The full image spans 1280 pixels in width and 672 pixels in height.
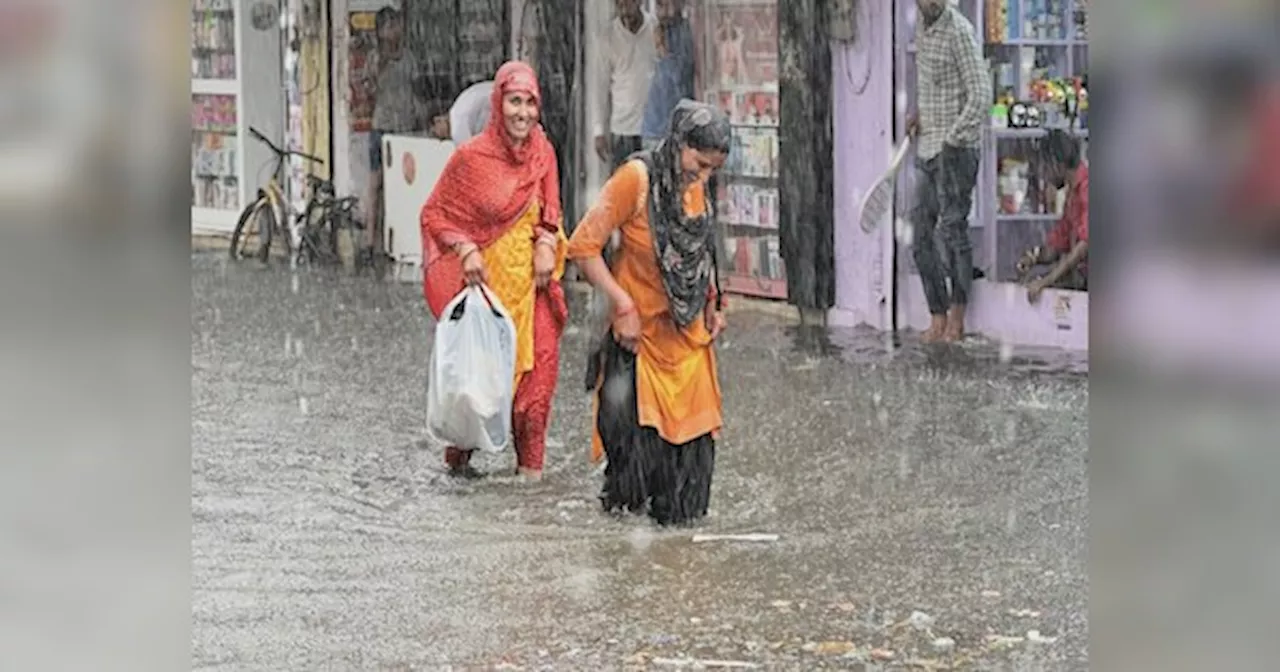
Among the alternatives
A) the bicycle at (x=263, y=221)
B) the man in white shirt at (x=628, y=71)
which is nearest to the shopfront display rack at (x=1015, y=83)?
the man in white shirt at (x=628, y=71)

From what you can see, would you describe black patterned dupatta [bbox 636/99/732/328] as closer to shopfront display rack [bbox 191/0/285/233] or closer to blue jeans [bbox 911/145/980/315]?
blue jeans [bbox 911/145/980/315]

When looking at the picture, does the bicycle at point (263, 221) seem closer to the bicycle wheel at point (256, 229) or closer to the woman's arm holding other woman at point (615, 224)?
the bicycle wheel at point (256, 229)

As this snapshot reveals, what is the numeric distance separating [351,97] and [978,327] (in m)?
5.36

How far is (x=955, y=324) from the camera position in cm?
983

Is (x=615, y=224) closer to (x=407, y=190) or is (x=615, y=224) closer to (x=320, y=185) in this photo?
(x=407, y=190)

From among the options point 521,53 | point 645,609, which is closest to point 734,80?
point 521,53

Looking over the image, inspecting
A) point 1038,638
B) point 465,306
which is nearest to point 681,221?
point 465,306

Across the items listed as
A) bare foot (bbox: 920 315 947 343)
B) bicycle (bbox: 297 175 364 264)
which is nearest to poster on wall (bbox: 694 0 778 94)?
bare foot (bbox: 920 315 947 343)

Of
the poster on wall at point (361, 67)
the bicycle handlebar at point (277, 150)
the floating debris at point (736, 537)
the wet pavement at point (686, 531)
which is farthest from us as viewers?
the bicycle handlebar at point (277, 150)

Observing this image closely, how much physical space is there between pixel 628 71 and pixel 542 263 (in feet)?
15.6

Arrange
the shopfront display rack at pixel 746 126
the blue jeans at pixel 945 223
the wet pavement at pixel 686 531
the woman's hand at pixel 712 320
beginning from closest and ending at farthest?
the wet pavement at pixel 686 531
the woman's hand at pixel 712 320
the blue jeans at pixel 945 223
the shopfront display rack at pixel 746 126

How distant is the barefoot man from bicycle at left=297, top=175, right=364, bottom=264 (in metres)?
4.31

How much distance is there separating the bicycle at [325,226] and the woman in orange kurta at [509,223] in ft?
20.9

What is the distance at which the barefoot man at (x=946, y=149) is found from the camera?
9508 millimetres
